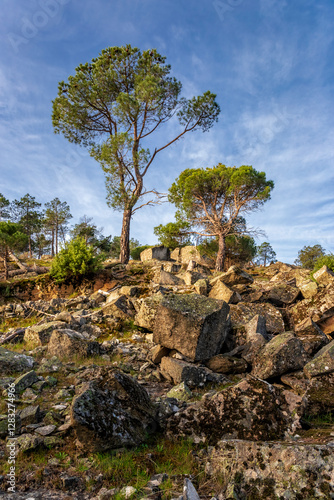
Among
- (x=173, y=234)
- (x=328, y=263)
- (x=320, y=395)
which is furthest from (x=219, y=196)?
(x=320, y=395)

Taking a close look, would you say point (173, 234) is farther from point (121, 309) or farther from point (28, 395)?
point (28, 395)

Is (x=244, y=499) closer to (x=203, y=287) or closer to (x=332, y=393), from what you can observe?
(x=332, y=393)

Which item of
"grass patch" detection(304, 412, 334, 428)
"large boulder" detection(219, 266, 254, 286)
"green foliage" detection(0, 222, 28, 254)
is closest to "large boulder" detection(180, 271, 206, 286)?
"large boulder" detection(219, 266, 254, 286)

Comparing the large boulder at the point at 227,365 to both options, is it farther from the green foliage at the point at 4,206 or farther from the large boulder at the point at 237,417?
the green foliage at the point at 4,206

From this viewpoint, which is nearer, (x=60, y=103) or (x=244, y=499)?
(x=244, y=499)

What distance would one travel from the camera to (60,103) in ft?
100

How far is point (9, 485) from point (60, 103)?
35.9 m

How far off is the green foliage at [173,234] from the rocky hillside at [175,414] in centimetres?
2483

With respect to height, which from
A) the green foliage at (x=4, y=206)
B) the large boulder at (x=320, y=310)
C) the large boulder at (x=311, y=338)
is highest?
the green foliage at (x=4, y=206)

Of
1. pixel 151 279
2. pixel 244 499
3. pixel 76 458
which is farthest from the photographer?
pixel 151 279

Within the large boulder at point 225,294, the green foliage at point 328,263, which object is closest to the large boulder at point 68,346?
the large boulder at point 225,294

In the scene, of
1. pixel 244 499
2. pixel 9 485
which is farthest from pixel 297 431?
pixel 9 485

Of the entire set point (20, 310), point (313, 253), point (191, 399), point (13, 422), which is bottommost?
point (191, 399)

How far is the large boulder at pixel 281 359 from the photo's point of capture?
6.06 meters
